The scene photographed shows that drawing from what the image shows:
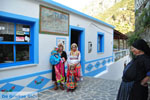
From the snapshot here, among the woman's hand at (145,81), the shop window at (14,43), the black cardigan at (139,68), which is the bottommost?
the woman's hand at (145,81)

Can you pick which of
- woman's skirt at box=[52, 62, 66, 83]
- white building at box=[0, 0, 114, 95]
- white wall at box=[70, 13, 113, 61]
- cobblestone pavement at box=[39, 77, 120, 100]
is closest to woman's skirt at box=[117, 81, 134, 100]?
cobblestone pavement at box=[39, 77, 120, 100]

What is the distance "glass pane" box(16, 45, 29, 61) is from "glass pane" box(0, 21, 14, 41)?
14.0 inches

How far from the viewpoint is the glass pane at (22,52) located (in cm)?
373

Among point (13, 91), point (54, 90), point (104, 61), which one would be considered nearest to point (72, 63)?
point (54, 90)

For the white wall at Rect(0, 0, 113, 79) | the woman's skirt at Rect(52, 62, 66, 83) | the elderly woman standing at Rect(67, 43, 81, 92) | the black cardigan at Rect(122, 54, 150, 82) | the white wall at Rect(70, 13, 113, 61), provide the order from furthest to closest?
the white wall at Rect(70, 13, 113, 61) < the elderly woman standing at Rect(67, 43, 81, 92) < the woman's skirt at Rect(52, 62, 66, 83) < the white wall at Rect(0, 0, 113, 79) < the black cardigan at Rect(122, 54, 150, 82)

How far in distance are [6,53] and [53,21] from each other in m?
1.94

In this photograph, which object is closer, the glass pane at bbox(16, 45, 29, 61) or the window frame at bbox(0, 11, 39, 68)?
the window frame at bbox(0, 11, 39, 68)

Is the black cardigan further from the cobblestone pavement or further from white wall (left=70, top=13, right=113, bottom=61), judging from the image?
white wall (left=70, top=13, right=113, bottom=61)

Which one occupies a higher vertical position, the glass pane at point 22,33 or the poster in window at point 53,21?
the poster in window at point 53,21

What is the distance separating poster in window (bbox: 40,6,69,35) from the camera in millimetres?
4258

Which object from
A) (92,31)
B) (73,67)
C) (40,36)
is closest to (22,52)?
(40,36)

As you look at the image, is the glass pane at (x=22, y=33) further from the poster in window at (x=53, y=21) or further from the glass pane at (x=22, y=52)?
the poster in window at (x=53, y=21)

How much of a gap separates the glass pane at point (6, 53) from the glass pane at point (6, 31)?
0.68ft

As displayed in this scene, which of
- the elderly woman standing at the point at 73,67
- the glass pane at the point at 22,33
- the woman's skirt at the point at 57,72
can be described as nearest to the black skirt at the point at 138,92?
the elderly woman standing at the point at 73,67
